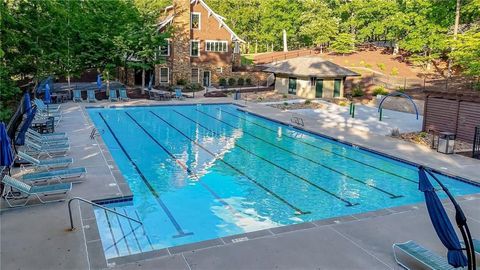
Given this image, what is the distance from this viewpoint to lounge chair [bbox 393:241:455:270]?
6672 mm

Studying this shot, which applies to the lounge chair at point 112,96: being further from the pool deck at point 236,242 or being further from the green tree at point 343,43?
the green tree at point 343,43

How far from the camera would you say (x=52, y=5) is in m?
23.6

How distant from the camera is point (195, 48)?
39.9 meters

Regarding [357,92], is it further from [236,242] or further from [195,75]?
[236,242]

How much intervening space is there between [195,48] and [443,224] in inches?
1420

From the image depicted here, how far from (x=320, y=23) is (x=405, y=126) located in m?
34.0

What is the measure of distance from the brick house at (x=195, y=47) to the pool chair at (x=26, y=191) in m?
28.0

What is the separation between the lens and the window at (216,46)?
4044cm

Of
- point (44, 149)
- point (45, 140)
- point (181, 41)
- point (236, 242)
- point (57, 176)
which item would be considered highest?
point (181, 41)

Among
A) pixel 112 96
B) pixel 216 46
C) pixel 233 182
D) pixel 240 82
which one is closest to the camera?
pixel 233 182

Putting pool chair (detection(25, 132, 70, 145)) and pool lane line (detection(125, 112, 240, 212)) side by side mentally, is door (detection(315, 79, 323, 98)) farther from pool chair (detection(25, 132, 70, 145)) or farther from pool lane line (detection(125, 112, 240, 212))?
pool chair (detection(25, 132, 70, 145))

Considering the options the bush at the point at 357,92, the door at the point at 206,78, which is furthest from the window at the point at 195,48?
the bush at the point at 357,92

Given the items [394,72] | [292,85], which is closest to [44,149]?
[292,85]

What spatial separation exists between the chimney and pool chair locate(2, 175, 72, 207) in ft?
93.6
